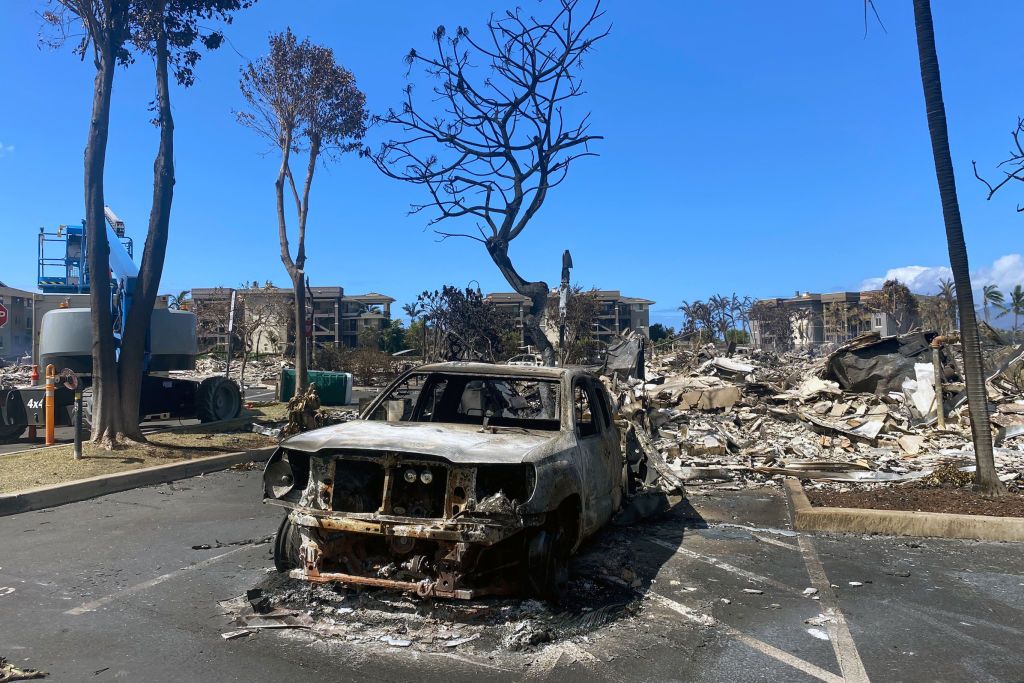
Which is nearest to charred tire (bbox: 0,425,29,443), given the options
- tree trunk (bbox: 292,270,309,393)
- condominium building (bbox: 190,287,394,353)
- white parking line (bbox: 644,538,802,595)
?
tree trunk (bbox: 292,270,309,393)

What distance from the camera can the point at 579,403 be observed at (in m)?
7.14

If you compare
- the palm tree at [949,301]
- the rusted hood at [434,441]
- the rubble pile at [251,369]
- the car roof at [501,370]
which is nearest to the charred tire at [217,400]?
the car roof at [501,370]

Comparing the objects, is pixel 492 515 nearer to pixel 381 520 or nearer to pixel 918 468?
pixel 381 520

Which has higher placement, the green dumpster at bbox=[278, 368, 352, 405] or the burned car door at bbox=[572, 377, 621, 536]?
the green dumpster at bbox=[278, 368, 352, 405]

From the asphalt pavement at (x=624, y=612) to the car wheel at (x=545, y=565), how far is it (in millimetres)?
229

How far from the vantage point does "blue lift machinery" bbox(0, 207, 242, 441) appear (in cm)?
1312

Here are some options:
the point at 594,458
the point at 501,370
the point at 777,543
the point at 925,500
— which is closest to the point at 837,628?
the point at 594,458

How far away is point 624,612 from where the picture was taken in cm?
481

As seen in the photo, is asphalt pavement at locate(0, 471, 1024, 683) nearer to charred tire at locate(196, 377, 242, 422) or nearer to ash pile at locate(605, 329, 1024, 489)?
ash pile at locate(605, 329, 1024, 489)

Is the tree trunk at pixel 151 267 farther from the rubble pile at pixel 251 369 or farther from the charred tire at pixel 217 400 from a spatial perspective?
the rubble pile at pixel 251 369

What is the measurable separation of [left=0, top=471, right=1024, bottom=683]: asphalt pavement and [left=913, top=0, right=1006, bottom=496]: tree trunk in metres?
1.43

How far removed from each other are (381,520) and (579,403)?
301 centimetres

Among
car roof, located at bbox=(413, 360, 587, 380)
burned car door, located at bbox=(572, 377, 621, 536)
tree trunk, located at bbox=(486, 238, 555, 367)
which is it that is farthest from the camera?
tree trunk, located at bbox=(486, 238, 555, 367)

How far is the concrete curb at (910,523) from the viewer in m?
6.96
